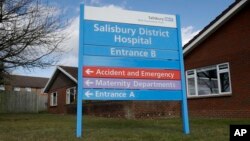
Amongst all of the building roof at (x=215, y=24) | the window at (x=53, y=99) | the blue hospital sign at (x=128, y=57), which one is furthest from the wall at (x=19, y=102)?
the blue hospital sign at (x=128, y=57)

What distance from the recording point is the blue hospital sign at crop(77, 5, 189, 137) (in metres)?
8.10

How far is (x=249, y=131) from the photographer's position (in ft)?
17.2

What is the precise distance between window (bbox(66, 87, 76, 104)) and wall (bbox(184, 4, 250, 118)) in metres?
14.3

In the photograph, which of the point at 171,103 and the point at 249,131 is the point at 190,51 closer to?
the point at 171,103

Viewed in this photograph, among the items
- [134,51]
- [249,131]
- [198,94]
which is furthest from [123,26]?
[198,94]

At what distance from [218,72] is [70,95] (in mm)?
17169

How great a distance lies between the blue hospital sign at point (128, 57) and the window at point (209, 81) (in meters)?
8.33

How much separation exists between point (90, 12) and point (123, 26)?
2.95 feet

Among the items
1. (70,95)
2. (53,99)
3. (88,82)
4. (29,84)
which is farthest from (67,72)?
(29,84)

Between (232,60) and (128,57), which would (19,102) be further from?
(128,57)

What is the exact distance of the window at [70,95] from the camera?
30281 mm

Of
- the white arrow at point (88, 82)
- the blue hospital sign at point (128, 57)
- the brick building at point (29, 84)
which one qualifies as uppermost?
the brick building at point (29, 84)

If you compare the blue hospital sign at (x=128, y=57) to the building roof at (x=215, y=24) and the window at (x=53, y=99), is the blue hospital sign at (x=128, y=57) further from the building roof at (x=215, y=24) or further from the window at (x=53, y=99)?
the window at (x=53, y=99)

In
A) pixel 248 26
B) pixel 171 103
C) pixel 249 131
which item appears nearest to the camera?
pixel 249 131
